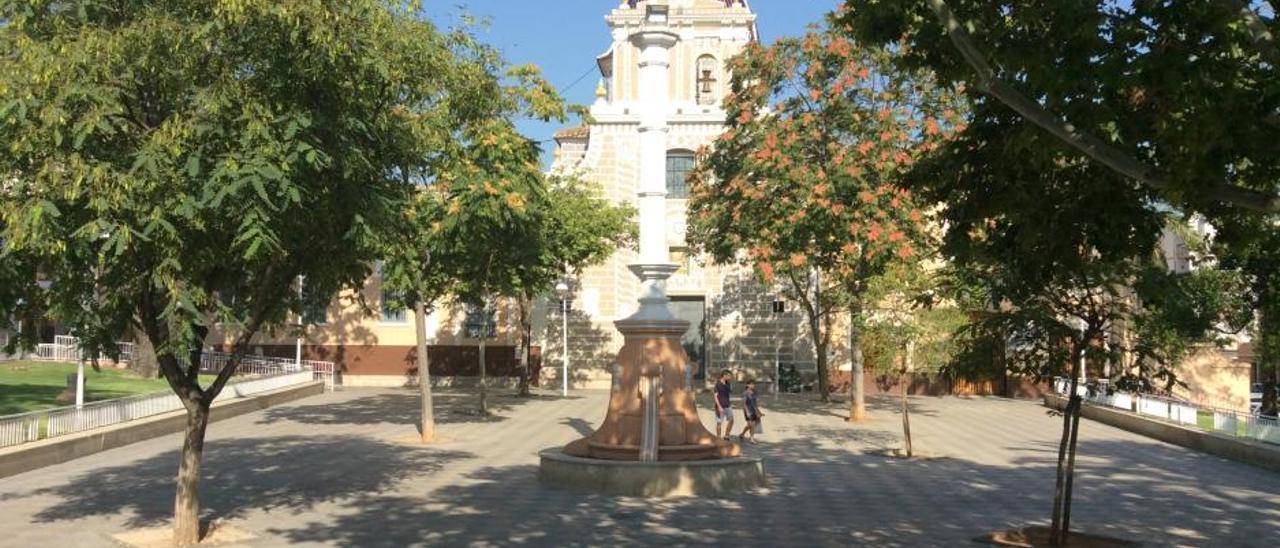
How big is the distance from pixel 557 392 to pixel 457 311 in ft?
15.7

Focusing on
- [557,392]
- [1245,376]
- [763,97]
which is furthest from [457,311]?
[1245,376]

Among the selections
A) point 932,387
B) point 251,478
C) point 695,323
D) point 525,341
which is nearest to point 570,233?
point 525,341

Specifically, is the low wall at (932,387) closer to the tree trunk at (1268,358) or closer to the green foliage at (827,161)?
the tree trunk at (1268,358)

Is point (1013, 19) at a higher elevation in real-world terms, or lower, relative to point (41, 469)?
higher

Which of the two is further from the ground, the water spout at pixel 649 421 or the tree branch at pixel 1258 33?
the tree branch at pixel 1258 33

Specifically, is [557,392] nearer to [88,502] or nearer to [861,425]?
[861,425]

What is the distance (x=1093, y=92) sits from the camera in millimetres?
9312

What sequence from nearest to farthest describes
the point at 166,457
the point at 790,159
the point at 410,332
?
the point at 166,457 → the point at 790,159 → the point at 410,332

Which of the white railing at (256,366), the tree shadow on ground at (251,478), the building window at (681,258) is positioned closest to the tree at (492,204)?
the tree shadow on ground at (251,478)

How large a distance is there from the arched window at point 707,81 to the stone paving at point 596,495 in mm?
16555

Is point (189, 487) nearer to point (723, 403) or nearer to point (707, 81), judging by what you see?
point (723, 403)

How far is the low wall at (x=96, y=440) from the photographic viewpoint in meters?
17.5

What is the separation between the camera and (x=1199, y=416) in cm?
2516

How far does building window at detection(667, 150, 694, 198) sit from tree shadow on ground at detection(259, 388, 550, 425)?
8466mm
